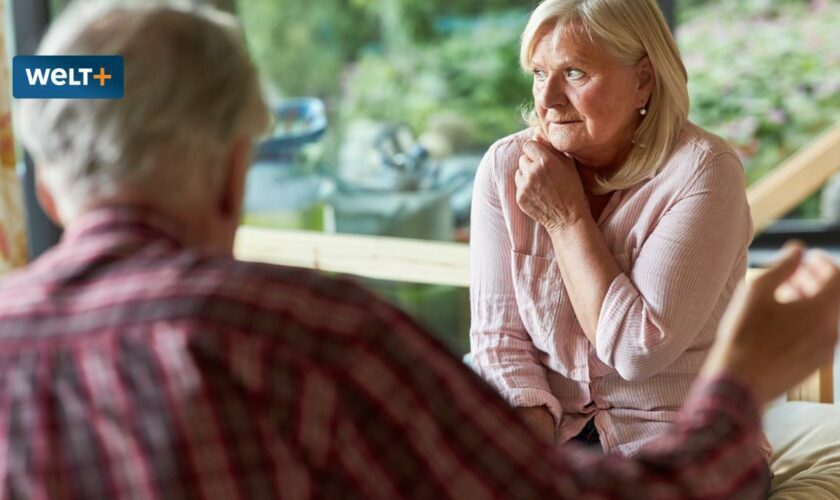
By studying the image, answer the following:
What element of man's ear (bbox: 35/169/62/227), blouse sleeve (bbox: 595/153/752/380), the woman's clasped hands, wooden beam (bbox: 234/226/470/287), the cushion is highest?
man's ear (bbox: 35/169/62/227)

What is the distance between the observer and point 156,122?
0.86 m

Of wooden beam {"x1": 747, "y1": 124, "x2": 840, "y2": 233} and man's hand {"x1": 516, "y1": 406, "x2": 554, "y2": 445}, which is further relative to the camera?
wooden beam {"x1": 747, "y1": 124, "x2": 840, "y2": 233}

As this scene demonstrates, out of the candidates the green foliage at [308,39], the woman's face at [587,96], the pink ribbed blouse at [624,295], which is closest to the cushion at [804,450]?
the pink ribbed blouse at [624,295]

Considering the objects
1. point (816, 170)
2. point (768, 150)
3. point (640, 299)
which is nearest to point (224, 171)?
point (640, 299)

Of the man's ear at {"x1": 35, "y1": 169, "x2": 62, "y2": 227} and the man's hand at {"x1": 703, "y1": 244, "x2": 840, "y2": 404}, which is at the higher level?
the man's ear at {"x1": 35, "y1": 169, "x2": 62, "y2": 227}

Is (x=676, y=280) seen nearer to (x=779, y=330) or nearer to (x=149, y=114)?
(x=779, y=330)

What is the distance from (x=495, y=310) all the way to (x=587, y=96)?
1.25 ft

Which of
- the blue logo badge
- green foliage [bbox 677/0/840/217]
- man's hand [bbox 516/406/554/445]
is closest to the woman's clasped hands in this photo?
man's hand [bbox 516/406/554/445]

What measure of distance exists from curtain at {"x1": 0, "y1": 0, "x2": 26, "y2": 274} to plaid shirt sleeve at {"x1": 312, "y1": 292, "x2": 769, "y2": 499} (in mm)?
2300

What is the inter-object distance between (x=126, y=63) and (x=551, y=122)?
1007 millimetres

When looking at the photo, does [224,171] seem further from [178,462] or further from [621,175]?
[621,175]

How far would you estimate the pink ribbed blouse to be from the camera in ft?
5.27

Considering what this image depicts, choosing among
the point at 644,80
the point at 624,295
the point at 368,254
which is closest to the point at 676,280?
the point at 624,295

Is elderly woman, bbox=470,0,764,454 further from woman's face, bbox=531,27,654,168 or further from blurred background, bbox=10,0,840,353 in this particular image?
blurred background, bbox=10,0,840,353
